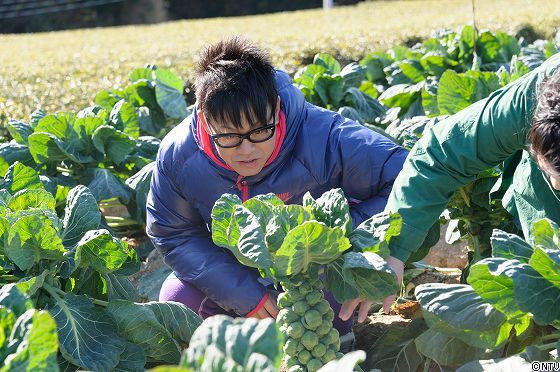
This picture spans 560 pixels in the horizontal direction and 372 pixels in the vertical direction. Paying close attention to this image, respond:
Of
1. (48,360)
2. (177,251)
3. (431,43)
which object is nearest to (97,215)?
(177,251)

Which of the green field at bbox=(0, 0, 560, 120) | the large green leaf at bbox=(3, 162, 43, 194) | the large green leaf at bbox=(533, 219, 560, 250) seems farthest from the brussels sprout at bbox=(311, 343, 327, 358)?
the green field at bbox=(0, 0, 560, 120)

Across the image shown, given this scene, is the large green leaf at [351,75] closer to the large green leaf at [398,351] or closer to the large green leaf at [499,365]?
the large green leaf at [398,351]

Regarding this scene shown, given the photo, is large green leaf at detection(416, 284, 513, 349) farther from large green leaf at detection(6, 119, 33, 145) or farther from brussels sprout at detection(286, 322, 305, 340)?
large green leaf at detection(6, 119, 33, 145)

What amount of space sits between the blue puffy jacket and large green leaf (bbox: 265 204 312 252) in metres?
0.74

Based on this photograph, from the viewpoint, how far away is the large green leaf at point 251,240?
2166mm

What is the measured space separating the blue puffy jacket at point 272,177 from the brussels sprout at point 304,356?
707mm

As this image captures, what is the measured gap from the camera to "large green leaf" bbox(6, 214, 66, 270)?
2.53 meters

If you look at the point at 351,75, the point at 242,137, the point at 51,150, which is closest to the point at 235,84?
the point at 242,137

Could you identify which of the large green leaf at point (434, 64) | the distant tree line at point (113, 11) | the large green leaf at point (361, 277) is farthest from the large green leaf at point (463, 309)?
the distant tree line at point (113, 11)

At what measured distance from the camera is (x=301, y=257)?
2.21m

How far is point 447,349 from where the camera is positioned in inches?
98.8

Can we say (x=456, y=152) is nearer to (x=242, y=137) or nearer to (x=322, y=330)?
(x=322, y=330)

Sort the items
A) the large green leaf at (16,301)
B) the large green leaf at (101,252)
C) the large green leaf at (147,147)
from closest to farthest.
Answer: the large green leaf at (16,301)
the large green leaf at (101,252)
the large green leaf at (147,147)

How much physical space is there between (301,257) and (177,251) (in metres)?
1.03
